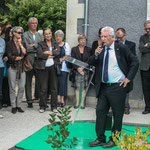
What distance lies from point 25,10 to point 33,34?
1295 centimetres

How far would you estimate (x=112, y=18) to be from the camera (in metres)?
8.84

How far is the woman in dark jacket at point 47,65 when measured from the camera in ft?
26.0

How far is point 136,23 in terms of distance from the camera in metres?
8.70

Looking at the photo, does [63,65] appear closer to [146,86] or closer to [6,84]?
[6,84]

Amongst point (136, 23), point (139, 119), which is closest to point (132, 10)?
point (136, 23)

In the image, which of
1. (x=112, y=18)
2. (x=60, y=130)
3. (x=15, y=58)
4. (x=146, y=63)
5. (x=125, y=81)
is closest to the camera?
(x=60, y=130)

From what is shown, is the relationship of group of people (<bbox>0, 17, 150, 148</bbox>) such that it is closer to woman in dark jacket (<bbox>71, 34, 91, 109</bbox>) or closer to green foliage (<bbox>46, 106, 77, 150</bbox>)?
woman in dark jacket (<bbox>71, 34, 91, 109</bbox>)

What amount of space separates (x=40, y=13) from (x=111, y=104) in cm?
1640

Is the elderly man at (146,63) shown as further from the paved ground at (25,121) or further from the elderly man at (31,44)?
the elderly man at (31,44)

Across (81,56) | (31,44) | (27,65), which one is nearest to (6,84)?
(27,65)

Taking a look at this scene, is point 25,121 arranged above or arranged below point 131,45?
below

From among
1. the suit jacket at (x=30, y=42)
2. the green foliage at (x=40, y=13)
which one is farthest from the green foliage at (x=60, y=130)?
the green foliage at (x=40, y=13)

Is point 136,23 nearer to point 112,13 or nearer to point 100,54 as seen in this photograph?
point 112,13

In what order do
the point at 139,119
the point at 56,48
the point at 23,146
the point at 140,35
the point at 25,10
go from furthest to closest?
the point at 25,10 → the point at 140,35 → the point at 56,48 → the point at 139,119 → the point at 23,146
